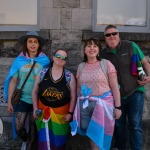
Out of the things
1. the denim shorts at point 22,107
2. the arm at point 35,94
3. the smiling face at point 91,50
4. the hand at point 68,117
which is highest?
the smiling face at point 91,50

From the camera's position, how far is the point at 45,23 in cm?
529

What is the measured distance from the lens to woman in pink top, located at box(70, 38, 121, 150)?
4.20m

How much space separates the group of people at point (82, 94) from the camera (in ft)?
13.9

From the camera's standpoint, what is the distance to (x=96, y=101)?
4207 mm

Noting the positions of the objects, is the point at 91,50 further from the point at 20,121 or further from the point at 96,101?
the point at 20,121

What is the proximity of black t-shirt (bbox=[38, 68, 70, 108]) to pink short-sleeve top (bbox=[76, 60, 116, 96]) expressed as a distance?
27 cm

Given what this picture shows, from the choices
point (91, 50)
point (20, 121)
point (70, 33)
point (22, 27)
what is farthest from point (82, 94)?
point (22, 27)

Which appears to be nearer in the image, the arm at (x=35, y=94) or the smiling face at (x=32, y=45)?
the arm at (x=35, y=94)

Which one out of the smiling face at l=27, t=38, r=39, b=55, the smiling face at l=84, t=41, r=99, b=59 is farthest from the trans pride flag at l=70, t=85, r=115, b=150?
the smiling face at l=27, t=38, r=39, b=55

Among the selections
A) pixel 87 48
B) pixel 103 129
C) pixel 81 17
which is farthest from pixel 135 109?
pixel 81 17

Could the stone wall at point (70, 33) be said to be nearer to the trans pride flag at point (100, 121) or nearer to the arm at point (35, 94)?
the arm at point (35, 94)

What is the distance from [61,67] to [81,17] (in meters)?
1.18

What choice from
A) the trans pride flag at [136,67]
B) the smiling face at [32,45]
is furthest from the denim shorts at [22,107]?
the trans pride flag at [136,67]

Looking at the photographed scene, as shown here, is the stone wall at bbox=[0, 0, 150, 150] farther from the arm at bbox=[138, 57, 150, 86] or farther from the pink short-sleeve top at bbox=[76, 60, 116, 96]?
the pink short-sleeve top at bbox=[76, 60, 116, 96]
